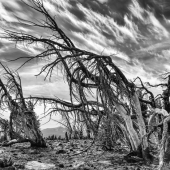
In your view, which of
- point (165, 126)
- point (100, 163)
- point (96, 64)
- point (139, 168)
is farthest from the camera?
point (100, 163)

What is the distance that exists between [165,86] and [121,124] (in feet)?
19.6

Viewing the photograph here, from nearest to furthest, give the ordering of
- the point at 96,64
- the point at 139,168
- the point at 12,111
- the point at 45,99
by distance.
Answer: the point at 96,64 < the point at 139,168 < the point at 45,99 < the point at 12,111

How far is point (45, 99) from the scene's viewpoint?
31.7 ft

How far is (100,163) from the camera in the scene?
8.10 m

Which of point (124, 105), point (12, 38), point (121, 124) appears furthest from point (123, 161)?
point (12, 38)

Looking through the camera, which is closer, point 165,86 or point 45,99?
point 45,99

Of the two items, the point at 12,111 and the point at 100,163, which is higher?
the point at 12,111

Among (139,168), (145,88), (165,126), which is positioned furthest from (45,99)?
(145,88)

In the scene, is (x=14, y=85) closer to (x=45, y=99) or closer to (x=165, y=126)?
(x=45, y=99)

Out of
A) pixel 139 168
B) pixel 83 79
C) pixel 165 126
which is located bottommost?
pixel 139 168

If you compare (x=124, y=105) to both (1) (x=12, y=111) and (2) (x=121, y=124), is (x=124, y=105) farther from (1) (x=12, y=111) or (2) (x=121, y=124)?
(1) (x=12, y=111)

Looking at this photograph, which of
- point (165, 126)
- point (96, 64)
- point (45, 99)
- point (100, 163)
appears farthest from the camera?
point (45, 99)

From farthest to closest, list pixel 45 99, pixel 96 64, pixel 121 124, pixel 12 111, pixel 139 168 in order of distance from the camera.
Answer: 1. pixel 12 111
2. pixel 45 99
3. pixel 121 124
4. pixel 139 168
5. pixel 96 64

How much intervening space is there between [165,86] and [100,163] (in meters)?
7.52
